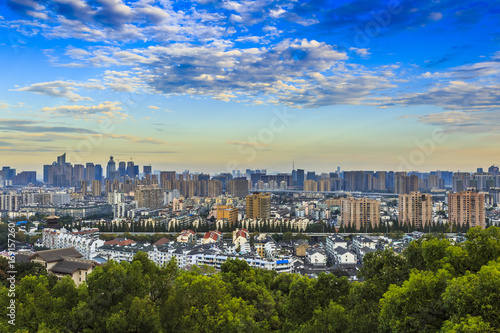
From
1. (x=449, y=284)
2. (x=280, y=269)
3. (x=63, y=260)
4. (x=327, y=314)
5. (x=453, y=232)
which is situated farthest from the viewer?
(x=453, y=232)

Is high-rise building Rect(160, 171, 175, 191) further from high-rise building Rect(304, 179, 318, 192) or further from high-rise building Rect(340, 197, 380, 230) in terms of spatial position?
high-rise building Rect(340, 197, 380, 230)

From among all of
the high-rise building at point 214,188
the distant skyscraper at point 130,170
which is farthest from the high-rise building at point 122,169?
the high-rise building at point 214,188

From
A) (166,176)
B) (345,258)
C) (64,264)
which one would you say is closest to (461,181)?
(345,258)

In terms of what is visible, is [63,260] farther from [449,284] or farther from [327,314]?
[449,284]

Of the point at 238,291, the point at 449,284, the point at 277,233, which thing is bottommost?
the point at 277,233

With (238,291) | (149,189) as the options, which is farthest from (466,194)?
(149,189)

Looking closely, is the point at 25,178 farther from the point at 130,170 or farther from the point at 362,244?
the point at 362,244
